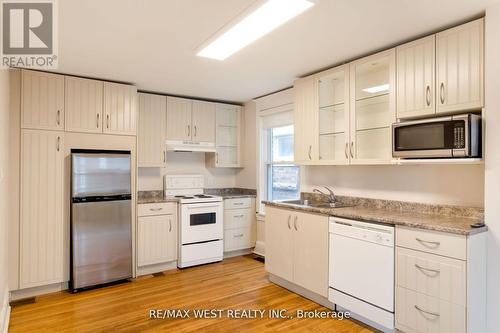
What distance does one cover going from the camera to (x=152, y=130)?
4.32 meters

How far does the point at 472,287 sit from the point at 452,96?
135 centimetres

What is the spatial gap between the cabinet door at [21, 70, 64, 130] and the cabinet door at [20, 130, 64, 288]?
0.10 metres

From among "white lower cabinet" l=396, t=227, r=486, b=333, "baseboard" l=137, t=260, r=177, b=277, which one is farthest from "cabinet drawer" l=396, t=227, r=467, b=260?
"baseboard" l=137, t=260, r=177, b=277

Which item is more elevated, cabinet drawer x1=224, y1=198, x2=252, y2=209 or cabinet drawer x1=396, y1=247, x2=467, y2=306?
cabinet drawer x1=224, y1=198, x2=252, y2=209

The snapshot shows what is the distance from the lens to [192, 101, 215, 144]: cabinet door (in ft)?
15.3

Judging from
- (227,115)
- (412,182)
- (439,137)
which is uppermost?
(227,115)

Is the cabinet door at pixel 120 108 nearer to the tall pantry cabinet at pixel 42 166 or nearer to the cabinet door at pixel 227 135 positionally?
the tall pantry cabinet at pixel 42 166

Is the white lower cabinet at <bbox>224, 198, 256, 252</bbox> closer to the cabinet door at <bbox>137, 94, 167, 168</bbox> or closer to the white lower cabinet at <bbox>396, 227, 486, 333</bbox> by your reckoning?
the cabinet door at <bbox>137, 94, 167, 168</bbox>

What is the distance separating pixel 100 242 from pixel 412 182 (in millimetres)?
3342

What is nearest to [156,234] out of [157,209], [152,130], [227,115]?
[157,209]

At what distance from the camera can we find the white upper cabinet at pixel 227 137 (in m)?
4.91

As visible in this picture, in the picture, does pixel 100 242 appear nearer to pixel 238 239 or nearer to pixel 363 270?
pixel 238 239

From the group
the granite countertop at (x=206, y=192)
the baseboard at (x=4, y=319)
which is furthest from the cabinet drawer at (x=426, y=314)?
the baseboard at (x=4, y=319)

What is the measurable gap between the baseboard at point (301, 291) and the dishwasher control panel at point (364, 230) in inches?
28.3
